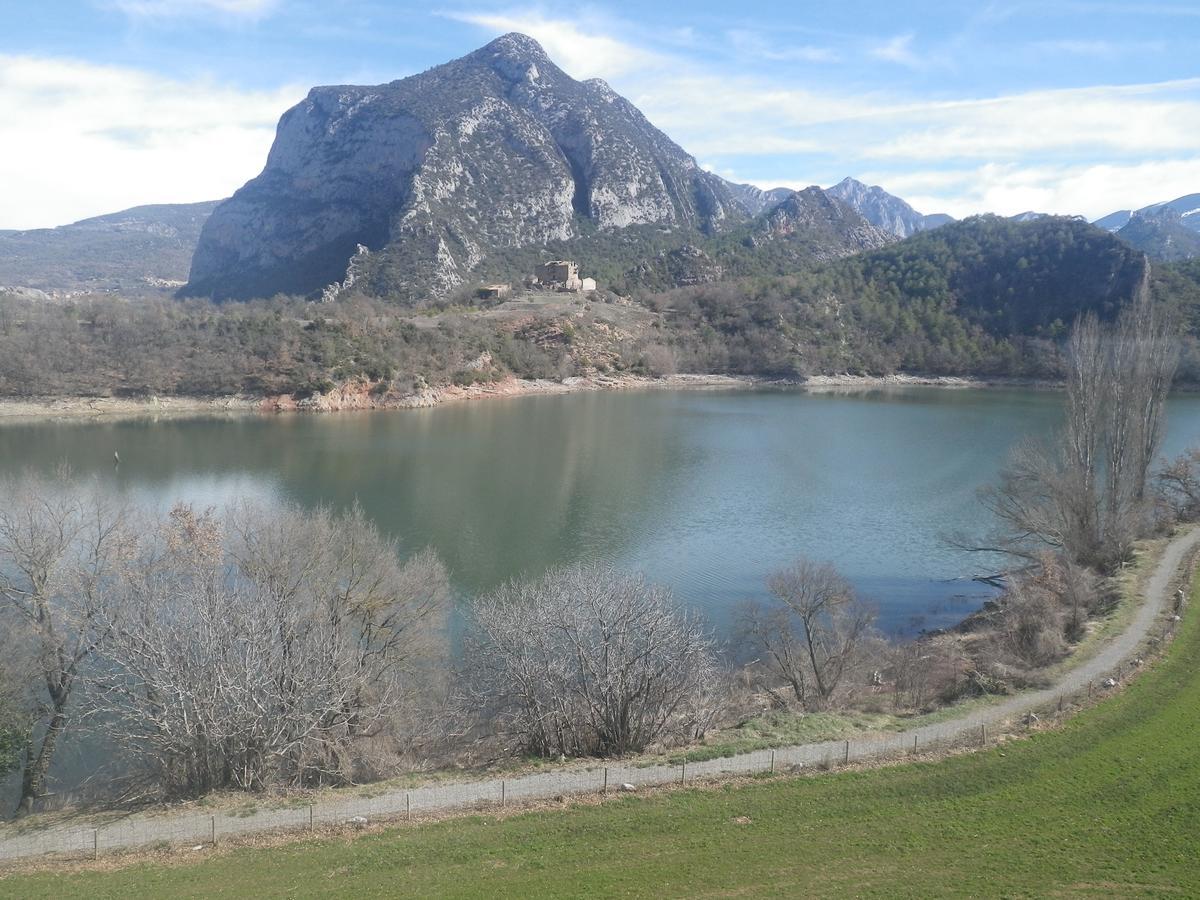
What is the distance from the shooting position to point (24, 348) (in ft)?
250

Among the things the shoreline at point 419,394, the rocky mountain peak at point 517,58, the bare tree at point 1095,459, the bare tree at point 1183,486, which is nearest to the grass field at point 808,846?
the bare tree at point 1095,459

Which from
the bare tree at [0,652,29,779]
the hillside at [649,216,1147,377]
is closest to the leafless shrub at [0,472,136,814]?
the bare tree at [0,652,29,779]

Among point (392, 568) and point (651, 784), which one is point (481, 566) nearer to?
point (392, 568)

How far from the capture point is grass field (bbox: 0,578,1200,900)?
474 inches

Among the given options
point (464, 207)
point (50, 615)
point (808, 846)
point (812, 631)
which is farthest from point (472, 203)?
point (808, 846)

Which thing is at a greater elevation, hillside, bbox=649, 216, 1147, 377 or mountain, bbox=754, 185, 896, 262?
mountain, bbox=754, 185, 896, 262

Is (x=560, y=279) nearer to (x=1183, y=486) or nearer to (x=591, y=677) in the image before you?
(x=1183, y=486)

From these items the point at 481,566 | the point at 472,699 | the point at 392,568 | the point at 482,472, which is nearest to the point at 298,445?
the point at 482,472

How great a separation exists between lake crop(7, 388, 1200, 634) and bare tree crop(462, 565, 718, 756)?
9.31 m

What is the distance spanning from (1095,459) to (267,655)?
34789mm

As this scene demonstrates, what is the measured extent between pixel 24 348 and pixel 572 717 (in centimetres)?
8007

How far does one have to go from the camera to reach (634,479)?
167 ft

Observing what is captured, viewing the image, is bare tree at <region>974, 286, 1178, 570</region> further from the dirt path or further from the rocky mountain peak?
the rocky mountain peak

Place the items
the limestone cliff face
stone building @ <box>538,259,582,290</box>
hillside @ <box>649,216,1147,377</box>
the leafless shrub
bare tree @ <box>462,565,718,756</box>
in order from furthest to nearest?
1. the limestone cliff face
2. stone building @ <box>538,259,582,290</box>
3. hillside @ <box>649,216,1147,377</box>
4. bare tree @ <box>462,565,718,756</box>
5. the leafless shrub
